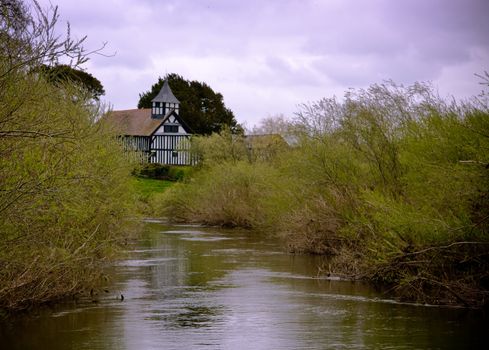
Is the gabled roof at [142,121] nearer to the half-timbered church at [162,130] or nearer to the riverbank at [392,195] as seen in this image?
the half-timbered church at [162,130]

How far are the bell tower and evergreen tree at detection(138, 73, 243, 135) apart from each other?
1692 millimetres

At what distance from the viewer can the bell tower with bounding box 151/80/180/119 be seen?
8800cm

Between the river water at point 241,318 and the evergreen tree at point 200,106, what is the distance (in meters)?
64.8

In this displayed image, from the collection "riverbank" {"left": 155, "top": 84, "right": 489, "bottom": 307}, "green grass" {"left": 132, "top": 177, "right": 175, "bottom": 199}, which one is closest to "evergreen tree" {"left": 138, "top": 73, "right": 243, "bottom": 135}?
"green grass" {"left": 132, "top": 177, "right": 175, "bottom": 199}

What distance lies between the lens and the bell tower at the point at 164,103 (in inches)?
3465

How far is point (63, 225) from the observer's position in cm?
1789

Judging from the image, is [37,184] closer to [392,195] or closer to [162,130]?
[392,195]

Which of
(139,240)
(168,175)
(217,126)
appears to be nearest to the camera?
(139,240)

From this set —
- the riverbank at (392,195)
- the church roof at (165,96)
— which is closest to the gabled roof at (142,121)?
the church roof at (165,96)

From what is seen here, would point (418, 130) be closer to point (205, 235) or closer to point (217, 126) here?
point (205, 235)

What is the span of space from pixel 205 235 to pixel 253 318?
22.2 meters

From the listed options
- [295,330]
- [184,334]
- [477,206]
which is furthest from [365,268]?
[184,334]

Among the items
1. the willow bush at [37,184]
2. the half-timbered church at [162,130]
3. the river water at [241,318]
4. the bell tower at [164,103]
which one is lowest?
the river water at [241,318]

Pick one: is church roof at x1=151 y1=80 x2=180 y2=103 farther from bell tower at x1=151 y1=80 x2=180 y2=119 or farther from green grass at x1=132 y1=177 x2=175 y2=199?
green grass at x1=132 y1=177 x2=175 y2=199
